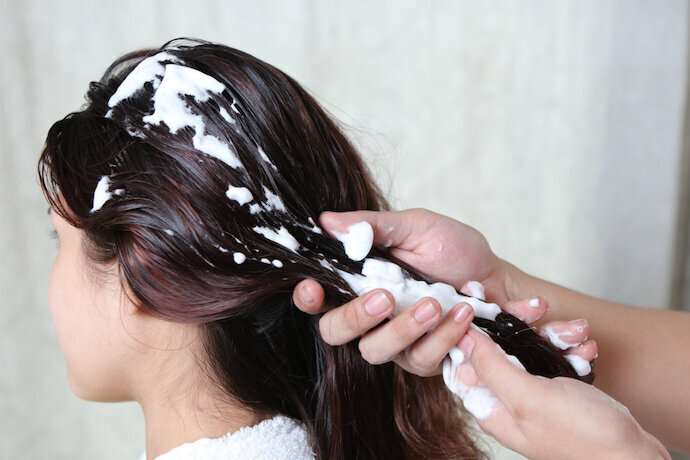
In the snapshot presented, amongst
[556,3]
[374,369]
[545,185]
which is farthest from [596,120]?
[374,369]

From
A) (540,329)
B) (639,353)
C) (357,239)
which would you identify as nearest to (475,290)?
Result: (540,329)

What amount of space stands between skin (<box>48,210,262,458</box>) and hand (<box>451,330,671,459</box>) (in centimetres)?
33

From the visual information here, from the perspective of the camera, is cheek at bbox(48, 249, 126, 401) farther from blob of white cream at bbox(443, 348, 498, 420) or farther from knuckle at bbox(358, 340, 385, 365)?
blob of white cream at bbox(443, 348, 498, 420)

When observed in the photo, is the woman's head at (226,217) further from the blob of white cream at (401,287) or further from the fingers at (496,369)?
the fingers at (496,369)

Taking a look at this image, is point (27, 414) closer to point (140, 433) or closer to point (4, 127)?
point (140, 433)

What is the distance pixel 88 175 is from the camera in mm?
789

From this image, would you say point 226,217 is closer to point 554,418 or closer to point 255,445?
point 255,445

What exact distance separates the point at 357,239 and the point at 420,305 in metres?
0.13

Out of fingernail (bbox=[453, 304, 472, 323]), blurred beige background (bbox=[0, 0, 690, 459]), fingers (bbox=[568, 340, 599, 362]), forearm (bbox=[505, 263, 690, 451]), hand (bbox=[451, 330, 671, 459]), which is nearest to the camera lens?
→ hand (bbox=[451, 330, 671, 459])

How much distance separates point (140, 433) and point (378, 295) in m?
1.33

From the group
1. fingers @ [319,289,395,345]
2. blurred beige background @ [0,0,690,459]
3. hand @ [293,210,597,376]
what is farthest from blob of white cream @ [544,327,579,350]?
blurred beige background @ [0,0,690,459]

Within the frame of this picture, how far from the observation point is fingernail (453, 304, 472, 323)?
71 cm

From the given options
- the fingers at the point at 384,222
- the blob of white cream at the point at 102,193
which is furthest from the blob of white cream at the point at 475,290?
the blob of white cream at the point at 102,193

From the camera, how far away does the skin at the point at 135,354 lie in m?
0.82
